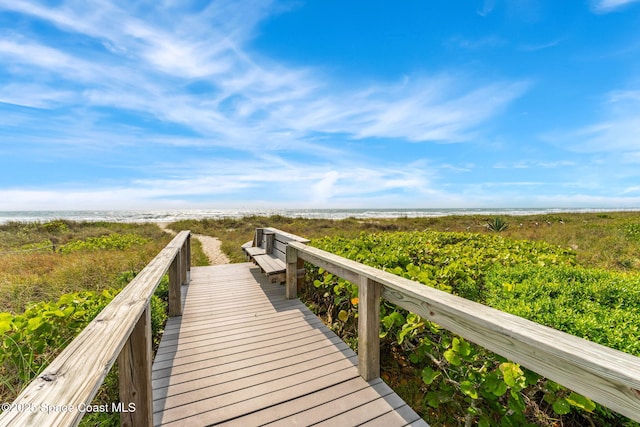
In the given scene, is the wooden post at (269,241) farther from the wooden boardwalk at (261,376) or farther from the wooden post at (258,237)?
the wooden boardwalk at (261,376)

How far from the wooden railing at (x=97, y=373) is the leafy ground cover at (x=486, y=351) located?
1894 mm

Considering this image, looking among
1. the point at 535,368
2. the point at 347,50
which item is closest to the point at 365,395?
the point at 535,368

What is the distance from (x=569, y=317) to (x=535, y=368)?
1.26 metres

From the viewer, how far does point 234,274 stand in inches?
Answer: 238

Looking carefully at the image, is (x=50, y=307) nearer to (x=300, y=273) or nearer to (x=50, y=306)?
(x=50, y=306)

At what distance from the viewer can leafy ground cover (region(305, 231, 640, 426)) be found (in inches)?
70.2

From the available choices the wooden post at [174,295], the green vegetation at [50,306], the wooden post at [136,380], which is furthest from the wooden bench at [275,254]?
the wooden post at [136,380]

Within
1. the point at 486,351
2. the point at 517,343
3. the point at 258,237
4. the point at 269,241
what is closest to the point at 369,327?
the point at 486,351

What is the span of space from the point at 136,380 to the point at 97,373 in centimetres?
81

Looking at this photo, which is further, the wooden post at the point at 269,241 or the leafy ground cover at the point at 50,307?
the wooden post at the point at 269,241

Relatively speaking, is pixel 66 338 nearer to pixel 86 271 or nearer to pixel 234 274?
pixel 234 274

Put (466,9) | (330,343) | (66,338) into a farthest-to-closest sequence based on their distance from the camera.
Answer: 1. (466,9)
2. (330,343)
3. (66,338)

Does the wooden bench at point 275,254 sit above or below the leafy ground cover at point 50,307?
above

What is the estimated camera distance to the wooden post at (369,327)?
7.60ft
